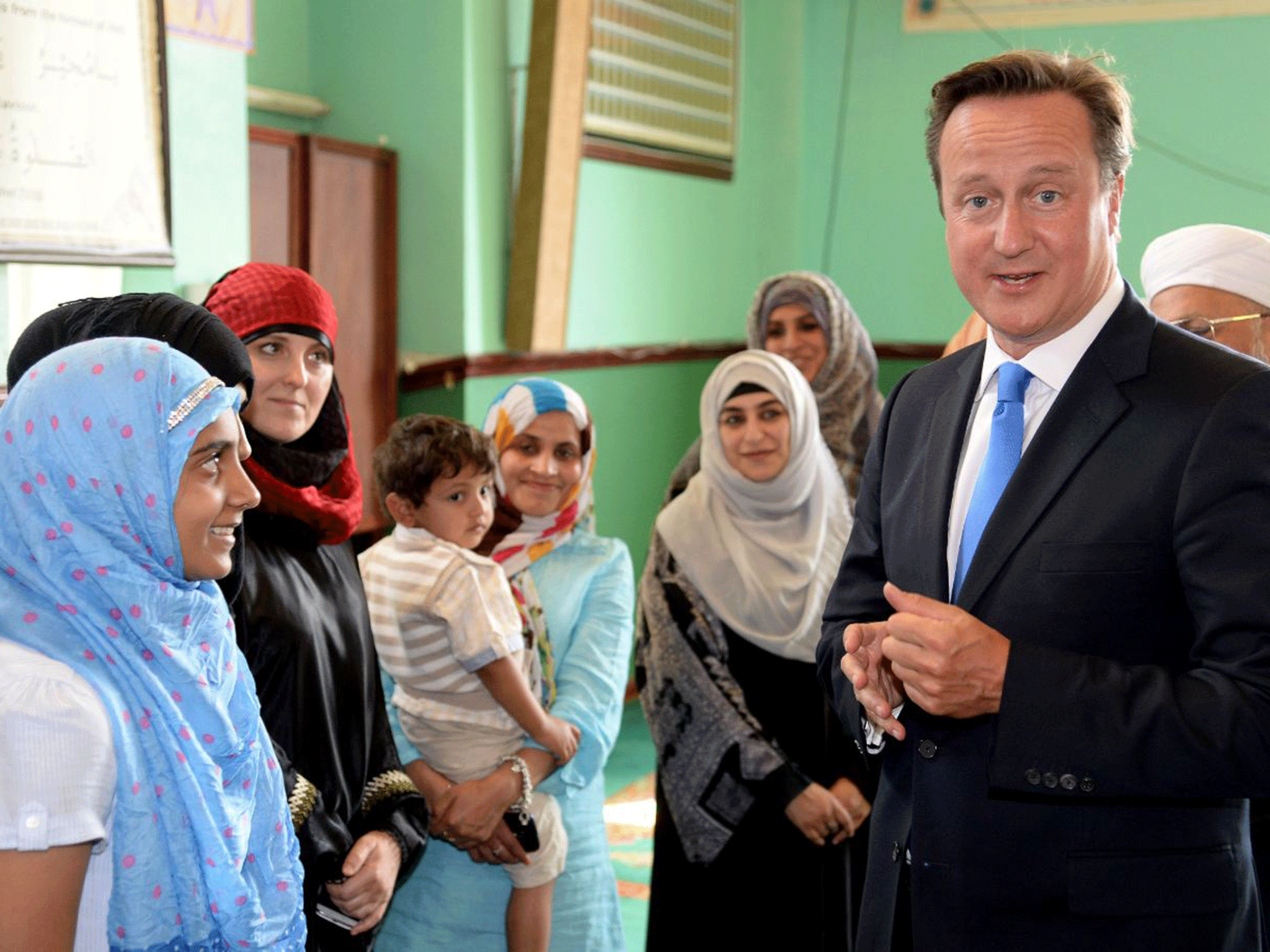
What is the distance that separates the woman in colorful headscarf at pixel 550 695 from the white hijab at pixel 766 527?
0.18 m

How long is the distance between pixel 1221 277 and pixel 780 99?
4646 mm

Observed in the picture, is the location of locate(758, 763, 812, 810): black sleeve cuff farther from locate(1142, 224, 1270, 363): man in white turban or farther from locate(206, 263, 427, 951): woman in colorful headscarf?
locate(1142, 224, 1270, 363): man in white turban

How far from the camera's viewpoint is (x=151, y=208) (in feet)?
8.66

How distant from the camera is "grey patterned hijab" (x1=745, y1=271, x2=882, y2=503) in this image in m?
3.47

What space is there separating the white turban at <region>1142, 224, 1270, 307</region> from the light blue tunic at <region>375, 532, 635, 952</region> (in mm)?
1174

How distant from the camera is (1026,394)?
1.48 meters

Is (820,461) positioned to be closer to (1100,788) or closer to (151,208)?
(151,208)

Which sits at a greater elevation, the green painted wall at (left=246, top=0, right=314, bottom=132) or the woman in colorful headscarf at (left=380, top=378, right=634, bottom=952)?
the green painted wall at (left=246, top=0, right=314, bottom=132)

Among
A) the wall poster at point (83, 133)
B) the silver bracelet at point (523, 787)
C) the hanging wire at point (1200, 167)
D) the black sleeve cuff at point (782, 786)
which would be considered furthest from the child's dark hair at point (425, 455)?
the hanging wire at point (1200, 167)

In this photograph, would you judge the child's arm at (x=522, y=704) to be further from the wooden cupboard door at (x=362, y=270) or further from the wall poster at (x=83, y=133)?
the wooden cupboard door at (x=362, y=270)

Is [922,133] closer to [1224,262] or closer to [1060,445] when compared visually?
[1224,262]

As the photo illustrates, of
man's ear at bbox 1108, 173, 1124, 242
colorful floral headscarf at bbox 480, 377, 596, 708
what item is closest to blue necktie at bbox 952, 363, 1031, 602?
man's ear at bbox 1108, 173, 1124, 242

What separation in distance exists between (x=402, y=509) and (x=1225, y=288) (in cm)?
147

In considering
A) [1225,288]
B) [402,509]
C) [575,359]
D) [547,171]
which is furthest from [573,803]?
[575,359]
